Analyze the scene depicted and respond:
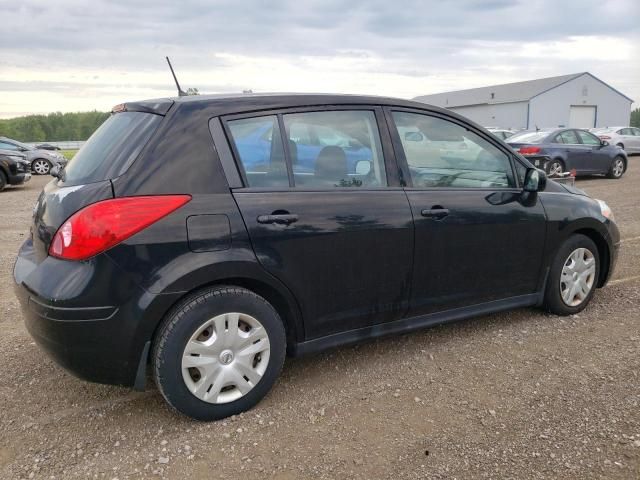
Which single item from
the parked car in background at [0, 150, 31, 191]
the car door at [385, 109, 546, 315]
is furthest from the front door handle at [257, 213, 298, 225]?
the parked car in background at [0, 150, 31, 191]

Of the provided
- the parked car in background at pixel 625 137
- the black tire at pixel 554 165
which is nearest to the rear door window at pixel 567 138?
the black tire at pixel 554 165

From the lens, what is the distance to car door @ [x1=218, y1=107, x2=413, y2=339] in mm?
2965

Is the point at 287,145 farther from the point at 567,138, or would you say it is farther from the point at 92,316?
the point at 567,138

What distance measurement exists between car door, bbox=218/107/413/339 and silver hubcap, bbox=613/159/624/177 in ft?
46.7

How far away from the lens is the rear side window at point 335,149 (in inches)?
125

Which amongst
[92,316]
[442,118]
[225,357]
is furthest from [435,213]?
[92,316]

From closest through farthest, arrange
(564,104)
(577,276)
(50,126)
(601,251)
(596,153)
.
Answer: (577,276) → (601,251) → (596,153) → (564,104) → (50,126)

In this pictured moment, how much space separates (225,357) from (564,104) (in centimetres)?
5335

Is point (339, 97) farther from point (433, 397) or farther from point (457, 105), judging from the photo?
point (457, 105)

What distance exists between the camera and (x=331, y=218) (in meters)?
3.11

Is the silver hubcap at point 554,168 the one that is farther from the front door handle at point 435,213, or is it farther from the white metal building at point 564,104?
the white metal building at point 564,104

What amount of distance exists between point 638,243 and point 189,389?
6141 mm

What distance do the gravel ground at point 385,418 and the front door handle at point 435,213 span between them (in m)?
0.96

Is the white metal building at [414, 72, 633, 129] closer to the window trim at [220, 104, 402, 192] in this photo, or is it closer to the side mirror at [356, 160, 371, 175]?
the window trim at [220, 104, 402, 192]
